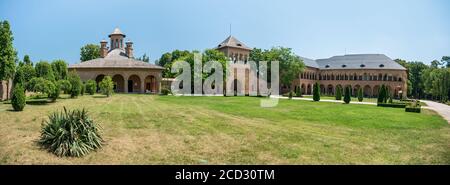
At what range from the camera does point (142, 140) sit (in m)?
10.8

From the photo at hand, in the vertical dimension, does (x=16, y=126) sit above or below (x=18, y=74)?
below

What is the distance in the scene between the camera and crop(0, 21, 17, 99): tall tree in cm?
2450

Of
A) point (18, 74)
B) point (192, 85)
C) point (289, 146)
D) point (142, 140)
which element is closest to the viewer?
point (289, 146)

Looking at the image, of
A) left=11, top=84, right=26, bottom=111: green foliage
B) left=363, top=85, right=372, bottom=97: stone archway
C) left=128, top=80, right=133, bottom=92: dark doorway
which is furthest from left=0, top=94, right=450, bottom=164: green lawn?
left=363, top=85, right=372, bottom=97: stone archway

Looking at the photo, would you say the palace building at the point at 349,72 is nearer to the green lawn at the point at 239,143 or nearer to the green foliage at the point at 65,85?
the green foliage at the point at 65,85

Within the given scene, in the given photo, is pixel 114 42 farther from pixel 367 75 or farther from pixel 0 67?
pixel 367 75

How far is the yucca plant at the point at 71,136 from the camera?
8.78 m

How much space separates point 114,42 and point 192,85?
23.7 meters

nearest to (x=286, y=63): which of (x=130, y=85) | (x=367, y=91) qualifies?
(x=367, y=91)

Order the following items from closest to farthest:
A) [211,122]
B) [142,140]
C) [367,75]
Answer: [142,140] → [211,122] → [367,75]

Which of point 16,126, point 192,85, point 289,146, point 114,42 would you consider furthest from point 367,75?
point 16,126

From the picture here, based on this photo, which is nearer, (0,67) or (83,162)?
(83,162)

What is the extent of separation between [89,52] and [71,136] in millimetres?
70953
